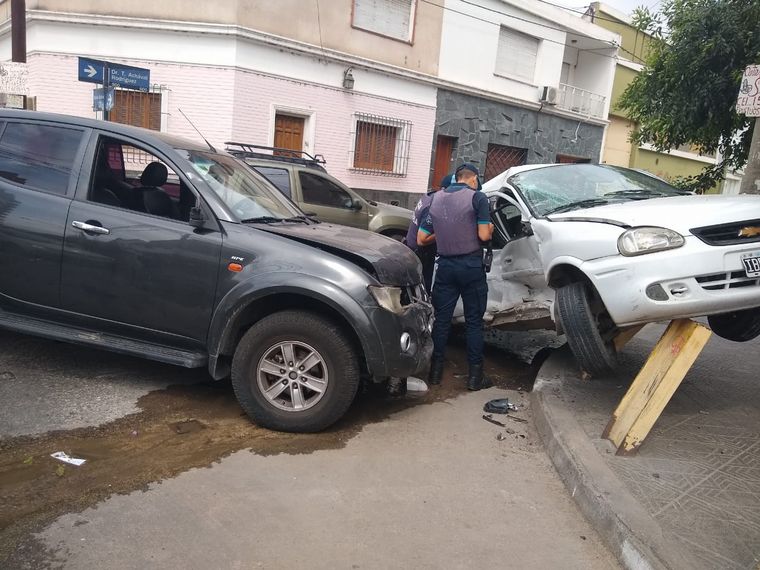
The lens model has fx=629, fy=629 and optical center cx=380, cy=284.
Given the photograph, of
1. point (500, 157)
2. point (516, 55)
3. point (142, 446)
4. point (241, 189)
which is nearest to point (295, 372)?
point (142, 446)

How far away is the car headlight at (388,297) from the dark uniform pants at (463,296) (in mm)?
1011

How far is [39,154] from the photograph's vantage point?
4453 mm

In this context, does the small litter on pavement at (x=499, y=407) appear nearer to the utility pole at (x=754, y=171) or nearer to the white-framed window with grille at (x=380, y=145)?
the utility pole at (x=754, y=171)

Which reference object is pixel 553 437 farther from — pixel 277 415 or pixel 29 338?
pixel 29 338

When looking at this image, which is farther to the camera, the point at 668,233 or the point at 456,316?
the point at 456,316

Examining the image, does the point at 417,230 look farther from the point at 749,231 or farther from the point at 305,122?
the point at 305,122

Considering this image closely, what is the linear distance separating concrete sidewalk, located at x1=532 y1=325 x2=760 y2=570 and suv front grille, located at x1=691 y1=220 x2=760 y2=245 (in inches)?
51.8

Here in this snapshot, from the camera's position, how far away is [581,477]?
3.43 m

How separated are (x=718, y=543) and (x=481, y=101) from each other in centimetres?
1575

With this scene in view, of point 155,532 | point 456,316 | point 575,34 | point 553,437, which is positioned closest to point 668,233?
point 553,437

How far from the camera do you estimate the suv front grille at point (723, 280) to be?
365cm

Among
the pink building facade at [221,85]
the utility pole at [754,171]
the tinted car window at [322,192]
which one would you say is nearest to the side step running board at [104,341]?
the tinted car window at [322,192]

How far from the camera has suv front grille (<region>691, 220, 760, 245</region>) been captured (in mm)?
3729

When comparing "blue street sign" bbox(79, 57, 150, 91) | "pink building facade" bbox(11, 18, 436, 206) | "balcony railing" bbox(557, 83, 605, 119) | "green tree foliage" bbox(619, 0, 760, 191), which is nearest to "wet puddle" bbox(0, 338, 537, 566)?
"blue street sign" bbox(79, 57, 150, 91)
